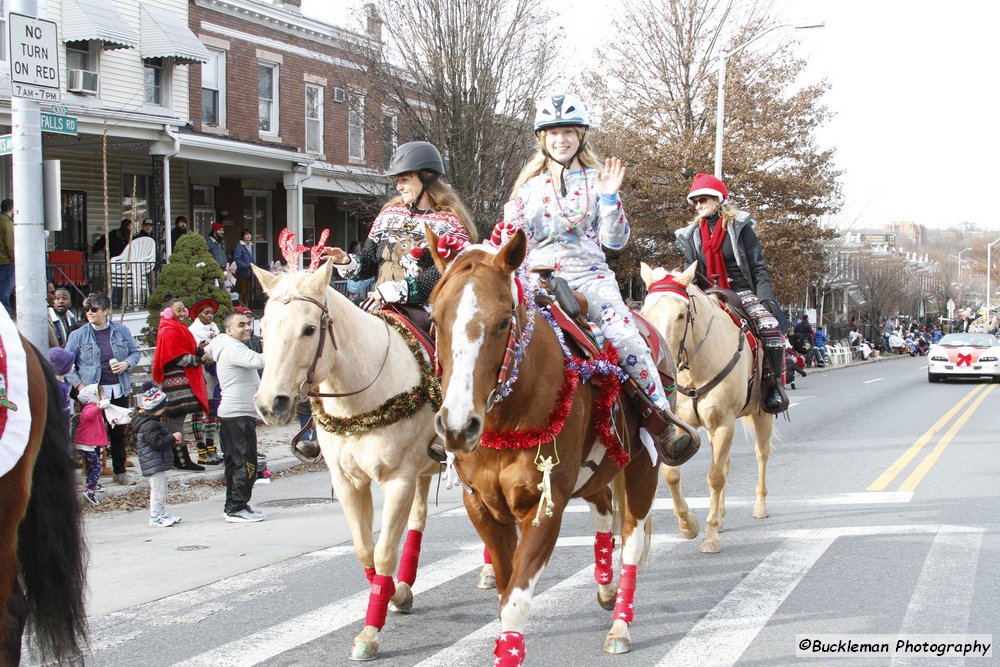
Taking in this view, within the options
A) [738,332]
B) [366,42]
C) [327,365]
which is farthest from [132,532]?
[366,42]

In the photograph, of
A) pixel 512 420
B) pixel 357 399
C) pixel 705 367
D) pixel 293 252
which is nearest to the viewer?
pixel 512 420

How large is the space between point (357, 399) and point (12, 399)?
2.06 meters

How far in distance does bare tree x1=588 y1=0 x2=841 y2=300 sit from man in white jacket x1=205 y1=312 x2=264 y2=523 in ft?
61.6

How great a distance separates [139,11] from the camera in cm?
2106

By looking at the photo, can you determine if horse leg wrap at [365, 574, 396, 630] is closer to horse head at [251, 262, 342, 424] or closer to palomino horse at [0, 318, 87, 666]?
horse head at [251, 262, 342, 424]

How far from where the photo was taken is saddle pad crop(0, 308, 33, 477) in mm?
Answer: 3387

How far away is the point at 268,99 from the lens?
82.7 feet

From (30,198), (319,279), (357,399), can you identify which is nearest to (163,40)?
(30,198)

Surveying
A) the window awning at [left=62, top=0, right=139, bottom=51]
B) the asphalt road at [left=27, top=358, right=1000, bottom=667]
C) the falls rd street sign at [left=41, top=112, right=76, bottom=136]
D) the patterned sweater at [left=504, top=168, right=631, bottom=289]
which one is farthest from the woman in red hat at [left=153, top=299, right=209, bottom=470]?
the window awning at [left=62, top=0, right=139, bottom=51]

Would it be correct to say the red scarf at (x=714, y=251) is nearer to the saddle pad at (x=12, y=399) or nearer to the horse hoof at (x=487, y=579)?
the horse hoof at (x=487, y=579)

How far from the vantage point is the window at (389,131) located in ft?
64.2

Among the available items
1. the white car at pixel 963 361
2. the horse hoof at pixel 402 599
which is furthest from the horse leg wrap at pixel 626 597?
the white car at pixel 963 361

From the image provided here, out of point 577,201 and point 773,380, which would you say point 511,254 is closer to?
point 577,201

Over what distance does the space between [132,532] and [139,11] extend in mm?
16450
